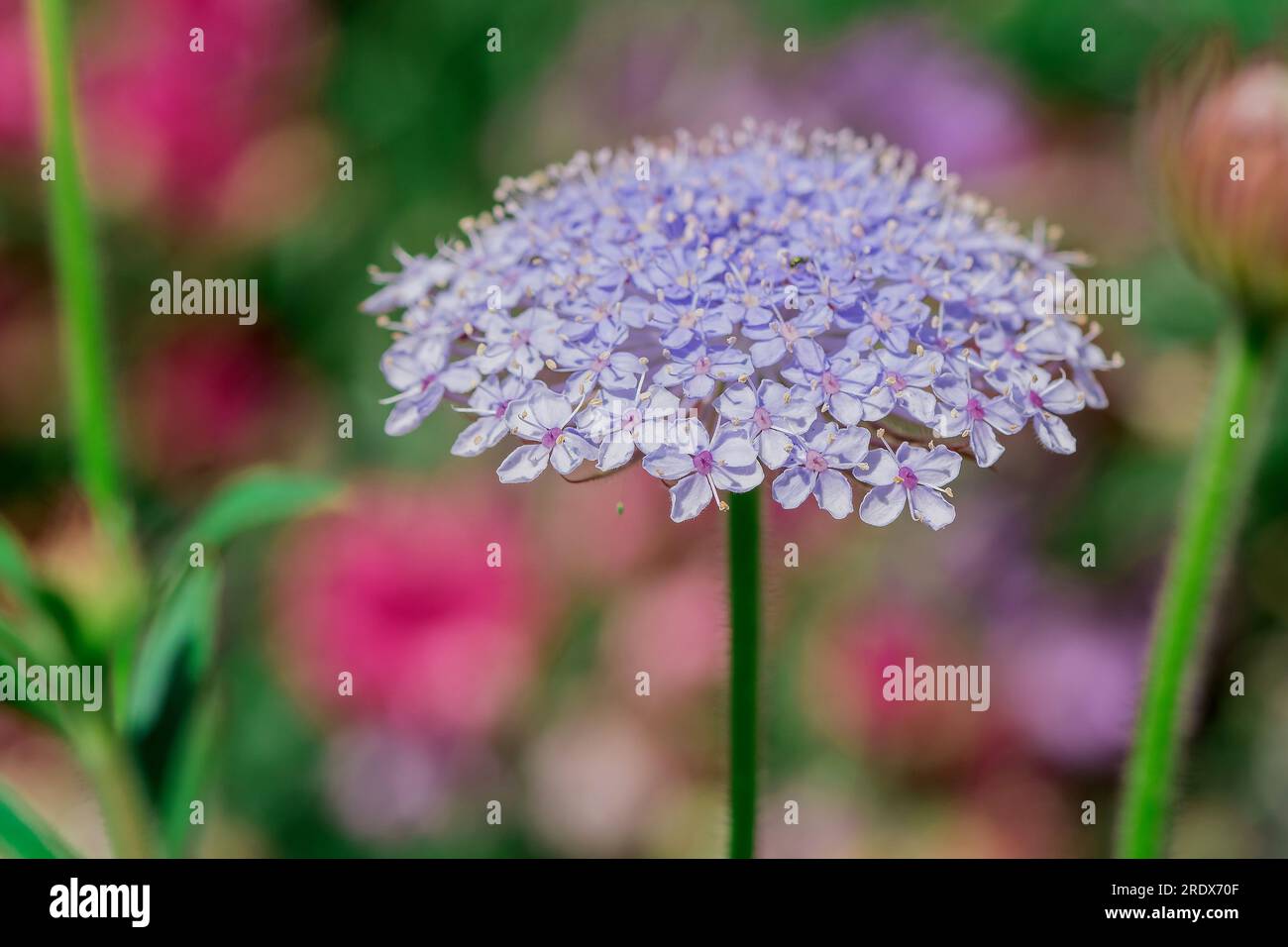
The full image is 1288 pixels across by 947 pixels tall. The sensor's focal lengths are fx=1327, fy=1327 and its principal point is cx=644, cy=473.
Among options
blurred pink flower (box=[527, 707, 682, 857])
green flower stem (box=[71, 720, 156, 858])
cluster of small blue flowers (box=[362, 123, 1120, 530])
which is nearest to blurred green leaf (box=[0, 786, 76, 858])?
green flower stem (box=[71, 720, 156, 858])

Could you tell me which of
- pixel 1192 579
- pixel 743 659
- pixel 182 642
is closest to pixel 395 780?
pixel 182 642

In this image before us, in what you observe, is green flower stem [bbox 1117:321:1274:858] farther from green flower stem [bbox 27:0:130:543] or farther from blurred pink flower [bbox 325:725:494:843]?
blurred pink flower [bbox 325:725:494:843]

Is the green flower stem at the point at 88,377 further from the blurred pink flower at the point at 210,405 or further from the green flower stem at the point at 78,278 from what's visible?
the blurred pink flower at the point at 210,405

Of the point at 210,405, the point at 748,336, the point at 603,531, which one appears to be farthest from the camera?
the point at 210,405

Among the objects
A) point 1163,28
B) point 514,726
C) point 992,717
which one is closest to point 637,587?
point 514,726

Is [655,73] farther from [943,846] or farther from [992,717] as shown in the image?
[943,846]

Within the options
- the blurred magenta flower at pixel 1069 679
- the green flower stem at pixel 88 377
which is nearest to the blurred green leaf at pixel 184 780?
the green flower stem at pixel 88 377

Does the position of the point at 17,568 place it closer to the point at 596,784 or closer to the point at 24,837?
the point at 24,837
